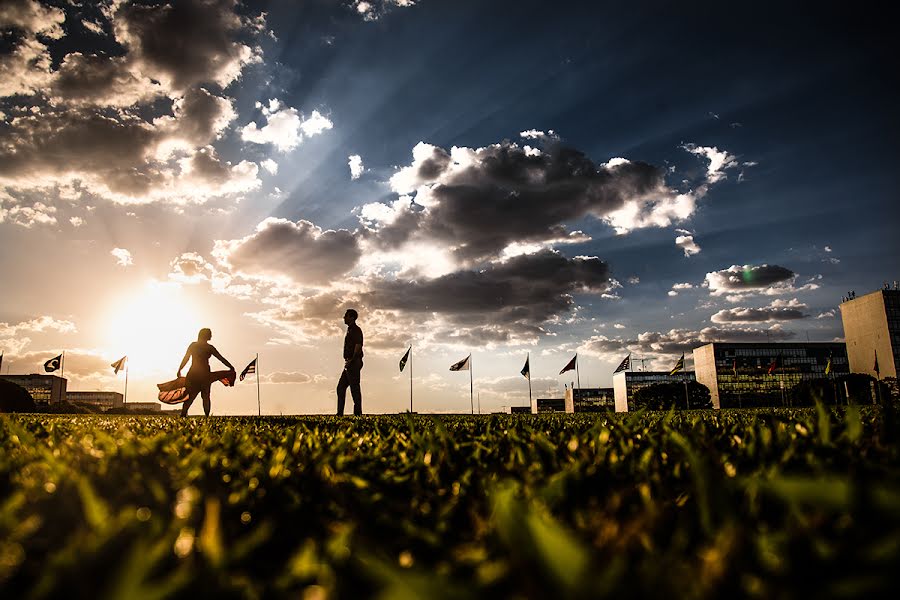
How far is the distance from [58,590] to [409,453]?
6.92 ft

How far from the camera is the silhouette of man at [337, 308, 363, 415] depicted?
53.6ft

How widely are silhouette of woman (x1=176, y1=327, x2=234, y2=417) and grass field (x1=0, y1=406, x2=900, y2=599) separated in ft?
43.8

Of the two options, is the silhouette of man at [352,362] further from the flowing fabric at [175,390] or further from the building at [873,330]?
the building at [873,330]

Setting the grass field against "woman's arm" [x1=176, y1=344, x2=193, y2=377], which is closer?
the grass field

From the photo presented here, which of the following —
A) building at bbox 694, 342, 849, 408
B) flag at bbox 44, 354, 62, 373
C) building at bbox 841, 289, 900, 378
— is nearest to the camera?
flag at bbox 44, 354, 62, 373

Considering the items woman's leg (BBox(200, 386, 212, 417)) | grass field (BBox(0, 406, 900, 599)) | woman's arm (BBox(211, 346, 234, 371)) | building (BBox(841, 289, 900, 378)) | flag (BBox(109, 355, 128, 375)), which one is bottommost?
grass field (BBox(0, 406, 900, 599))

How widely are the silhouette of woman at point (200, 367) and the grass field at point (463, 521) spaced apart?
13.3 m

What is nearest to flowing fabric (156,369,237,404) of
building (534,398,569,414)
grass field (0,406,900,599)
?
grass field (0,406,900,599)

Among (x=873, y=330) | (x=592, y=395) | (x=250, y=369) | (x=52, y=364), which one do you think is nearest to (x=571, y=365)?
(x=250, y=369)

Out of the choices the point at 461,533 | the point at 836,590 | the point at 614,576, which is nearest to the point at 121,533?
the point at 461,533

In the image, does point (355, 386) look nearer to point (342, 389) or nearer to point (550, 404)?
point (342, 389)

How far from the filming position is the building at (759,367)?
423 ft

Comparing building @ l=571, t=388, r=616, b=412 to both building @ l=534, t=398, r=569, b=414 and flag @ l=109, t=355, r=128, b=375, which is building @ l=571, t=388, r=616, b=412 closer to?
building @ l=534, t=398, r=569, b=414

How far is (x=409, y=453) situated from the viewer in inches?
113
